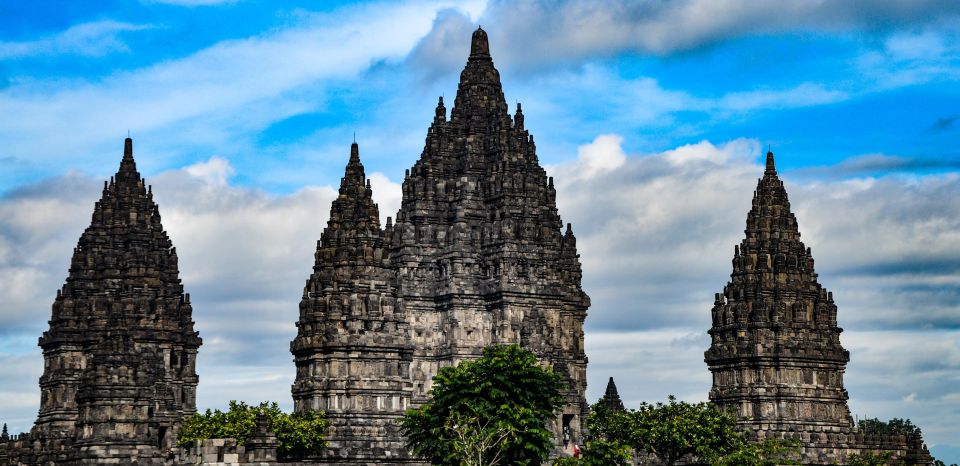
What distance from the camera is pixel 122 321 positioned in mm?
144000

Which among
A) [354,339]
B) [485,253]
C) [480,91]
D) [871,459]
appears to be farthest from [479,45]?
[871,459]

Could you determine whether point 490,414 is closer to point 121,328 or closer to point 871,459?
point 871,459

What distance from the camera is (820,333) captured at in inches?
5487

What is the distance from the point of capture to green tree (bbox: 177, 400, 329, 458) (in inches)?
5089

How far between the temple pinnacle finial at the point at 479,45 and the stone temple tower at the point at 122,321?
2514 centimetres

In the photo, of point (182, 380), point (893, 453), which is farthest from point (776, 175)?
point (182, 380)

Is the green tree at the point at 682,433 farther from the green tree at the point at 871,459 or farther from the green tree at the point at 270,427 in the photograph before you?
the green tree at the point at 270,427

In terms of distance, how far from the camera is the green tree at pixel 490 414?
110m

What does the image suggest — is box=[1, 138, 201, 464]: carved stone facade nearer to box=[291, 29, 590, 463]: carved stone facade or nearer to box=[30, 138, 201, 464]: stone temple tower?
box=[30, 138, 201, 464]: stone temple tower

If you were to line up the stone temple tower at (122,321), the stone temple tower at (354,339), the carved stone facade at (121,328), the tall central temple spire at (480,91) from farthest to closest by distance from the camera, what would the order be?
the tall central temple spire at (480,91), the stone temple tower at (122,321), the carved stone facade at (121,328), the stone temple tower at (354,339)

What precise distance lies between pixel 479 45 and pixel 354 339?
31148 mm

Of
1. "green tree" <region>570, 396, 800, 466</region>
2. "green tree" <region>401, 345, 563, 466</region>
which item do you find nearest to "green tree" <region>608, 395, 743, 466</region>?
"green tree" <region>570, 396, 800, 466</region>

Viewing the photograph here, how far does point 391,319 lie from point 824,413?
27.4 metres

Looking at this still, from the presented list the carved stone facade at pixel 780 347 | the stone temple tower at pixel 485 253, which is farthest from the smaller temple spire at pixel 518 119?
the carved stone facade at pixel 780 347
